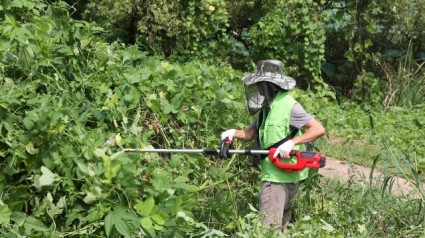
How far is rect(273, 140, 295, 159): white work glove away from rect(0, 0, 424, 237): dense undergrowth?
0.36m

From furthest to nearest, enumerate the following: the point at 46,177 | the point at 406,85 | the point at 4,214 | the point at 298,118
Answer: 1. the point at 406,85
2. the point at 298,118
3. the point at 46,177
4. the point at 4,214

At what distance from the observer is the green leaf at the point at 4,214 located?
3895mm

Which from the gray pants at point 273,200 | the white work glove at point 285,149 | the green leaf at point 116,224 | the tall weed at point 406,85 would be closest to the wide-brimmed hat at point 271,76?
the white work glove at point 285,149

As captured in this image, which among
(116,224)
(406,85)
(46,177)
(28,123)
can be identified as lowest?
(406,85)

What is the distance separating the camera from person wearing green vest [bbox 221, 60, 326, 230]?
4.55 meters

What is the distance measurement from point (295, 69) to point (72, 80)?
17.9 feet

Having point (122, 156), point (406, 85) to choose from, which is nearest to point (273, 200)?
point (122, 156)

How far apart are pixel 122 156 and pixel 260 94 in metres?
0.92

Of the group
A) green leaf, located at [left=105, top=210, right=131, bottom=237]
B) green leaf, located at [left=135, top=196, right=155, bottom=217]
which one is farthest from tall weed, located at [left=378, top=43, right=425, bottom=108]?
green leaf, located at [left=105, top=210, right=131, bottom=237]

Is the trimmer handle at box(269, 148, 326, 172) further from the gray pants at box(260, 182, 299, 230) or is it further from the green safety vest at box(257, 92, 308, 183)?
the gray pants at box(260, 182, 299, 230)

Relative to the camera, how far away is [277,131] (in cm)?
457

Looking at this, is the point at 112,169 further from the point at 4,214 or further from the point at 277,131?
the point at 277,131

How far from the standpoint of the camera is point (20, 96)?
4398mm

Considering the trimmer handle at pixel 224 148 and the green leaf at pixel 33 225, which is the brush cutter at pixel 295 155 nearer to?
the trimmer handle at pixel 224 148
